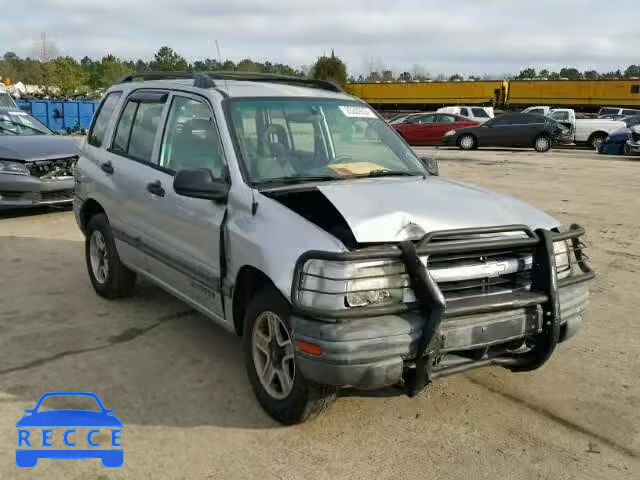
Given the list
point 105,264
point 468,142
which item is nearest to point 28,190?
point 105,264

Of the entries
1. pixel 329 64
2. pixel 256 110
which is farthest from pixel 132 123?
pixel 329 64

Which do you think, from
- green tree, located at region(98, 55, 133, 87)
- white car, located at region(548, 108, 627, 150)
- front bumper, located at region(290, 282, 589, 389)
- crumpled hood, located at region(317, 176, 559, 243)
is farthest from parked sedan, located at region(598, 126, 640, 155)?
green tree, located at region(98, 55, 133, 87)

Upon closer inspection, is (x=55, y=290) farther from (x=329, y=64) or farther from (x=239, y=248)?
(x=329, y=64)

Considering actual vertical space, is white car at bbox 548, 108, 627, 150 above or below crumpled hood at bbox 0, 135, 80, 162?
above

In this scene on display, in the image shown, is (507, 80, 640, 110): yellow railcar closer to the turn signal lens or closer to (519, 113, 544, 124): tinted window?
(519, 113, 544, 124): tinted window

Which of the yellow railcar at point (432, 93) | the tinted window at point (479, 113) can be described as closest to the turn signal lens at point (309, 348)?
the tinted window at point (479, 113)

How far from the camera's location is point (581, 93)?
143 ft

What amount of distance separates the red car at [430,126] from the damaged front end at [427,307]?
24.1 m

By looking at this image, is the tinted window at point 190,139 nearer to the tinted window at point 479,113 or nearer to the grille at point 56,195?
the grille at point 56,195

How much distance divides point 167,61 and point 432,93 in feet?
93.5

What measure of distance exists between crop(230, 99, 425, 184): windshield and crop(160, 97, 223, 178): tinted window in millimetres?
202

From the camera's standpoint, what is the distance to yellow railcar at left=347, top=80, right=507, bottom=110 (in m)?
44.5

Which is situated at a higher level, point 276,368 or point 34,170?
point 34,170

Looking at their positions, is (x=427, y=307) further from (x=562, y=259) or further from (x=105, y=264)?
(x=105, y=264)
